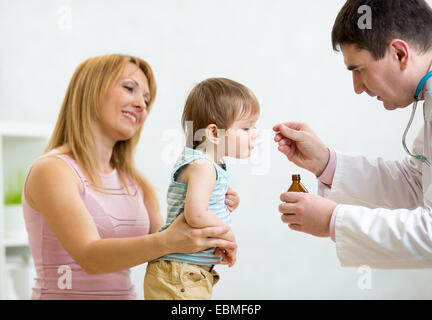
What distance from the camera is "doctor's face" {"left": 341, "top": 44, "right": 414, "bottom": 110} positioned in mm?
988

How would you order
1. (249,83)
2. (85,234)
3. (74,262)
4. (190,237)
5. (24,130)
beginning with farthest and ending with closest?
(24,130) → (249,83) → (74,262) → (85,234) → (190,237)

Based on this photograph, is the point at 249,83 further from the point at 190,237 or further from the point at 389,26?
the point at 190,237

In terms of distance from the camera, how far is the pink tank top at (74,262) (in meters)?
1.12

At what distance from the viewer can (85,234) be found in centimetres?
99

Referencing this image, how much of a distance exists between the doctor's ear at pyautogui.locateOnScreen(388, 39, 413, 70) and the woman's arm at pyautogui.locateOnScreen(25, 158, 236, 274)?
0.50 metres

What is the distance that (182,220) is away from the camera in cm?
90

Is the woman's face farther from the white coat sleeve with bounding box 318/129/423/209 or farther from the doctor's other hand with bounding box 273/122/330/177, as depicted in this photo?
the white coat sleeve with bounding box 318/129/423/209

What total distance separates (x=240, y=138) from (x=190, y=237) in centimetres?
24

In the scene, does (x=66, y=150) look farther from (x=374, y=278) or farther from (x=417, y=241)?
(x=374, y=278)

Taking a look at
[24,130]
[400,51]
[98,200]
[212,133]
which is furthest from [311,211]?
[24,130]

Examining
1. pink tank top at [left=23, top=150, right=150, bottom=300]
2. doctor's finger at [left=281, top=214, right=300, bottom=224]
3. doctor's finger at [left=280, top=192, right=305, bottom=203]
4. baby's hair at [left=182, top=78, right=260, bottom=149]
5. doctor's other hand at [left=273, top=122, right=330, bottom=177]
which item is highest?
baby's hair at [left=182, top=78, right=260, bottom=149]

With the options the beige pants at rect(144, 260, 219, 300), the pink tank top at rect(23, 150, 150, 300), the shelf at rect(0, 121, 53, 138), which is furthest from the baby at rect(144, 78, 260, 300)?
the shelf at rect(0, 121, 53, 138)

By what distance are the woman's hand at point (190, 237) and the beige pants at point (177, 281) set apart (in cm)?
4
